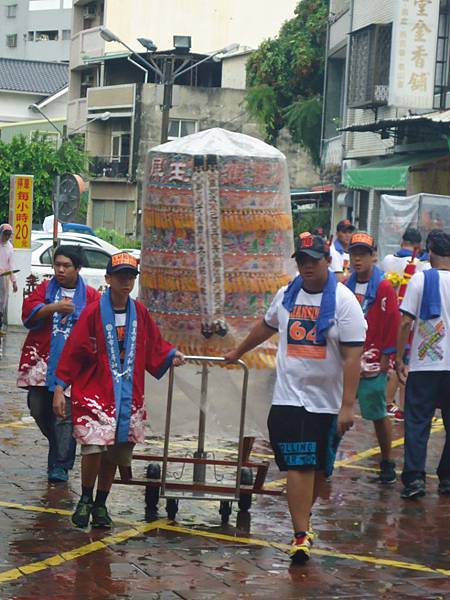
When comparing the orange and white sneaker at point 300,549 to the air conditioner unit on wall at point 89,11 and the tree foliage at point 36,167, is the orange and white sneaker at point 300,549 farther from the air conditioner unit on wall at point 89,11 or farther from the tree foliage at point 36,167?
the air conditioner unit on wall at point 89,11

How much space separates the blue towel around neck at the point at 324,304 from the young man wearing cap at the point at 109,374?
2.68 ft

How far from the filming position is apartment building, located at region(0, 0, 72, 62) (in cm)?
8044

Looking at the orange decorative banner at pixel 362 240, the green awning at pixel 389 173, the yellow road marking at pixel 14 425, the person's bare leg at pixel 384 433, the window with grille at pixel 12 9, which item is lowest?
the yellow road marking at pixel 14 425

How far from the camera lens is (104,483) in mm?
7812

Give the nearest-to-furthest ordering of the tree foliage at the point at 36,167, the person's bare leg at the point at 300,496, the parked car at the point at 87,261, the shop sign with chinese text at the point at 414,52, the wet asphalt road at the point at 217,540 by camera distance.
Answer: the wet asphalt road at the point at 217,540 < the person's bare leg at the point at 300,496 < the shop sign with chinese text at the point at 414,52 < the parked car at the point at 87,261 < the tree foliage at the point at 36,167

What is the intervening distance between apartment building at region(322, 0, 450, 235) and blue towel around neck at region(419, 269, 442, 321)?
1229 cm

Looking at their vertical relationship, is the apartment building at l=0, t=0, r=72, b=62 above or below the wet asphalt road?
above

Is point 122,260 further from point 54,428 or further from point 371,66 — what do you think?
point 371,66

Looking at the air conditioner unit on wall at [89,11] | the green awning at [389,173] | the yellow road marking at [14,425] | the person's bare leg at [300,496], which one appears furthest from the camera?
the air conditioner unit on wall at [89,11]

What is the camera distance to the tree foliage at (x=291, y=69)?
39094mm

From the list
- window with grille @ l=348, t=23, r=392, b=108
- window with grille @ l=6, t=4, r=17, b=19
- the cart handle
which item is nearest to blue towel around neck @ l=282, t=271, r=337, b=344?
the cart handle

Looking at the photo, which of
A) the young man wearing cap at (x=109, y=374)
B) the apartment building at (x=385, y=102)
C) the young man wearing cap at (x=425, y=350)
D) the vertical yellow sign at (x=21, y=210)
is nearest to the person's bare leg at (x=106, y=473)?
the young man wearing cap at (x=109, y=374)

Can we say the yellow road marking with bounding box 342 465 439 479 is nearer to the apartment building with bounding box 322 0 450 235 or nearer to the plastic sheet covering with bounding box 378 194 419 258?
the plastic sheet covering with bounding box 378 194 419 258

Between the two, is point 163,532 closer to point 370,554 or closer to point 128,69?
point 370,554
